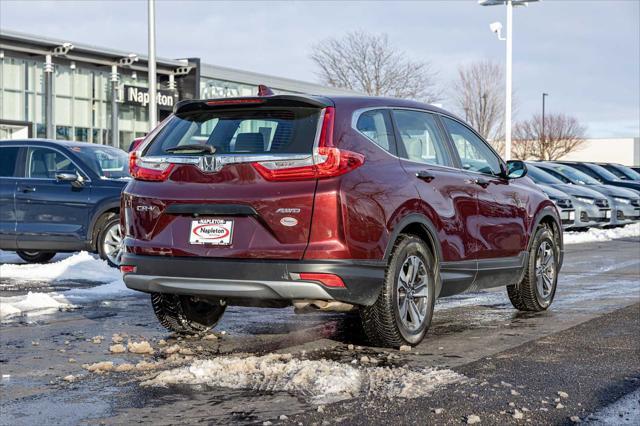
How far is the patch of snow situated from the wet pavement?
0.06 m

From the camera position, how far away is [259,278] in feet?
19.3

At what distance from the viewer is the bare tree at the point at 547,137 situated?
78.4 meters

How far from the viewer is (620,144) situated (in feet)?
324

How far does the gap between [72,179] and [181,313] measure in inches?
227

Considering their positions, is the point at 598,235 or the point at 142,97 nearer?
the point at 598,235

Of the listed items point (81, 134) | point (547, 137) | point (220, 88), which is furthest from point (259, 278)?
point (547, 137)

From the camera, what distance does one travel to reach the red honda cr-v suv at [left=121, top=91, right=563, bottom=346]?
19.3 ft

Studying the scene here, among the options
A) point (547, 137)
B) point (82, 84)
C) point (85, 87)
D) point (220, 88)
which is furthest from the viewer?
point (547, 137)

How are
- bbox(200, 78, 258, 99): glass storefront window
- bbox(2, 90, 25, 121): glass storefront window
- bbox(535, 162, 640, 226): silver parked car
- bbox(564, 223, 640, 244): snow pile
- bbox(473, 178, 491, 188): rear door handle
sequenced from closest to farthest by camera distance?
bbox(473, 178, 491, 188): rear door handle → bbox(564, 223, 640, 244): snow pile → bbox(535, 162, 640, 226): silver parked car → bbox(2, 90, 25, 121): glass storefront window → bbox(200, 78, 258, 99): glass storefront window

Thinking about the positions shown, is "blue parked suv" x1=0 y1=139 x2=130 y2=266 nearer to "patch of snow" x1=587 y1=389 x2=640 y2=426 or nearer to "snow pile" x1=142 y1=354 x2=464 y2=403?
"snow pile" x1=142 y1=354 x2=464 y2=403

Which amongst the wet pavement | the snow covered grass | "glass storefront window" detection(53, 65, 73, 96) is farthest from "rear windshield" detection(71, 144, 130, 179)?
"glass storefront window" detection(53, 65, 73, 96)

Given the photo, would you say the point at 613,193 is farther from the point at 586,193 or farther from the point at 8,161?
the point at 8,161

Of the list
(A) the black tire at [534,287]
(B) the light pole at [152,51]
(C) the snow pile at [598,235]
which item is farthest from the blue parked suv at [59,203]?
(B) the light pole at [152,51]

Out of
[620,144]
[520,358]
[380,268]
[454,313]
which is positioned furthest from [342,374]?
[620,144]
